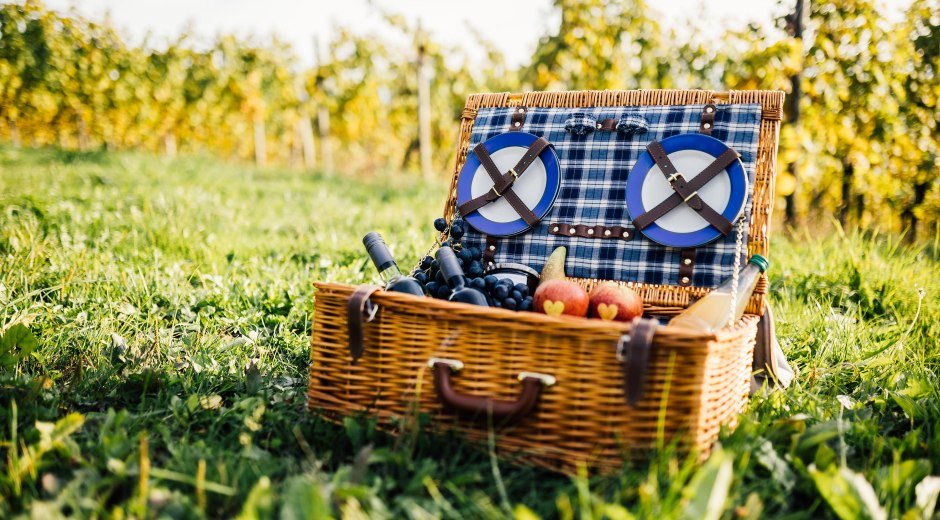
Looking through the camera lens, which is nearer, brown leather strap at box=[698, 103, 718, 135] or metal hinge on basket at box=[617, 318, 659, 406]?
metal hinge on basket at box=[617, 318, 659, 406]

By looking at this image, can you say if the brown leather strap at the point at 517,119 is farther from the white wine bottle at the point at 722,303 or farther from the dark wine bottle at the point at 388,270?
the white wine bottle at the point at 722,303

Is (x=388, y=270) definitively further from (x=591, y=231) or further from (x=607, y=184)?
(x=607, y=184)

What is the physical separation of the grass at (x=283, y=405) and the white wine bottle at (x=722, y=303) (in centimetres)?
25

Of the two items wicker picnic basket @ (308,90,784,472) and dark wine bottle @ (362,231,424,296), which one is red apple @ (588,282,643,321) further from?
dark wine bottle @ (362,231,424,296)

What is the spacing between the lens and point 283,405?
5.63ft

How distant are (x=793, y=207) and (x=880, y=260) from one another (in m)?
1.42

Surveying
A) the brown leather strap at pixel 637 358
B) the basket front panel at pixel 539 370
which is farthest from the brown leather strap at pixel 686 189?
the brown leather strap at pixel 637 358

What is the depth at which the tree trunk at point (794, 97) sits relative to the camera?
376 cm

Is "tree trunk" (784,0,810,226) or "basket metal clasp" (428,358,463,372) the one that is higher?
"tree trunk" (784,0,810,226)

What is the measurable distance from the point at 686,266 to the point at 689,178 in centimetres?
27

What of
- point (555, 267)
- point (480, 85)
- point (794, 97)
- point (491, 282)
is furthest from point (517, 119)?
point (480, 85)

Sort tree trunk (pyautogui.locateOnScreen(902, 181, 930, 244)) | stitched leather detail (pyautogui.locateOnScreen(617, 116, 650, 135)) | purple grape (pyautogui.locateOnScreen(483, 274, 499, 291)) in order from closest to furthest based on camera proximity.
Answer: purple grape (pyautogui.locateOnScreen(483, 274, 499, 291)) < stitched leather detail (pyautogui.locateOnScreen(617, 116, 650, 135)) < tree trunk (pyautogui.locateOnScreen(902, 181, 930, 244))

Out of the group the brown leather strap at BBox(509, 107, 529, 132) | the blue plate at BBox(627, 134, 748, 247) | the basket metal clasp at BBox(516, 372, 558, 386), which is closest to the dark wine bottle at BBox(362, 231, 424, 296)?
the basket metal clasp at BBox(516, 372, 558, 386)

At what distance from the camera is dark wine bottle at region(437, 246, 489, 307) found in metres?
1.66
